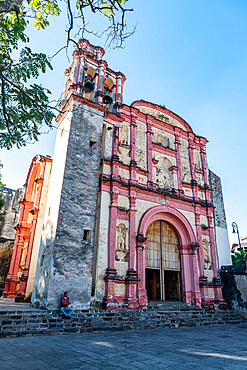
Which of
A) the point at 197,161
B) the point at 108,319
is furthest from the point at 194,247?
the point at 108,319

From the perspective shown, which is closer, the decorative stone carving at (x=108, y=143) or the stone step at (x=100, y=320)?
the stone step at (x=100, y=320)

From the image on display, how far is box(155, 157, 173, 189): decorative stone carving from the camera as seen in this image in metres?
13.7

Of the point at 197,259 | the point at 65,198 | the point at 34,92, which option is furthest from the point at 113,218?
the point at 34,92

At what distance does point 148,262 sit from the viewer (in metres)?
12.0

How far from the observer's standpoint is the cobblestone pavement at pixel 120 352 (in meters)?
4.06

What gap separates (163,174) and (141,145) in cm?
201

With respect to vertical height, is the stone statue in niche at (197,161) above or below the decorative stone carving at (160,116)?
below

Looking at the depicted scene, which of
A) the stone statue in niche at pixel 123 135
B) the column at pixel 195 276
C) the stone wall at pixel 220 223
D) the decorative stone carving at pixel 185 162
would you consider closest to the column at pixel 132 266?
the stone statue in niche at pixel 123 135

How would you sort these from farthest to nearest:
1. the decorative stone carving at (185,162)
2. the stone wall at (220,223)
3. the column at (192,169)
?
the decorative stone carving at (185,162)
the column at (192,169)
the stone wall at (220,223)

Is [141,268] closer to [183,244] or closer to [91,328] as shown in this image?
[183,244]

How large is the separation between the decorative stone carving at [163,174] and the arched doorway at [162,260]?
202 centimetres

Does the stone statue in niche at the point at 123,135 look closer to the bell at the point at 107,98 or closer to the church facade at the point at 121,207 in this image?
the church facade at the point at 121,207

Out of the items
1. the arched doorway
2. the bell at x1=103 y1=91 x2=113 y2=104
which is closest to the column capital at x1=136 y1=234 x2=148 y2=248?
the arched doorway

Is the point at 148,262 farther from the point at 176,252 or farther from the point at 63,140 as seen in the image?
the point at 63,140
